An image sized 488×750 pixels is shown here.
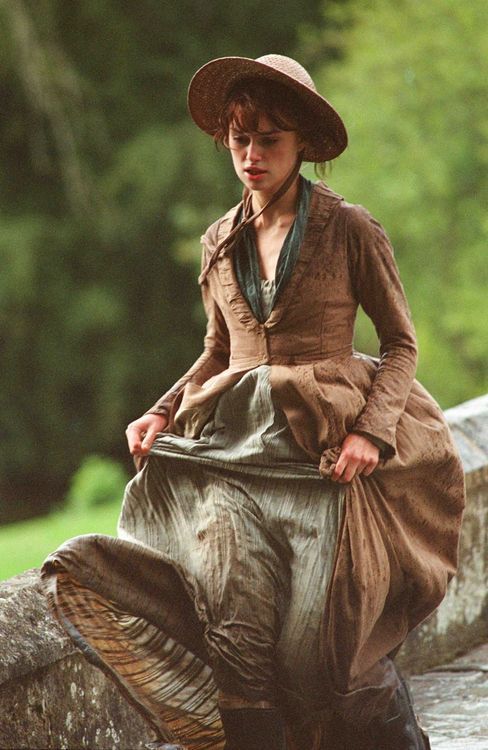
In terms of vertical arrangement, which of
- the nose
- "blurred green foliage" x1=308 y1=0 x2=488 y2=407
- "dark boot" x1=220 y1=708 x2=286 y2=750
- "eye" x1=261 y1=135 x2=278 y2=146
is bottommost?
"dark boot" x1=220 y1=708 x2=286 y2=750

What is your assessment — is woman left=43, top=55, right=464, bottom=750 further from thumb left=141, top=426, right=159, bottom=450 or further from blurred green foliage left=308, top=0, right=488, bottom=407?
blurred green foliage left=308, top=0, right=488, bottom=407

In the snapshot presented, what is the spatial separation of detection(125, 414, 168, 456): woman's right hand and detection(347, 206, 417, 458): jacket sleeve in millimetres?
500

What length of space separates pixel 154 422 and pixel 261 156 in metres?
0.68

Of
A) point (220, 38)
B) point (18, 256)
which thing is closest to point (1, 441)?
point (18, 256)

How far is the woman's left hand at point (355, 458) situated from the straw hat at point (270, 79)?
0.64 meters

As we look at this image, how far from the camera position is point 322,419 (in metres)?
2.91

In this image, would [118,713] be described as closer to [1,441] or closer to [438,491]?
[438,491]

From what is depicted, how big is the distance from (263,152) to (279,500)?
0.76 meters

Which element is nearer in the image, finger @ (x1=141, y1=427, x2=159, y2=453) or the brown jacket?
the brown jacket

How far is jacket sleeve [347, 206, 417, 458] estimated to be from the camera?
298cm

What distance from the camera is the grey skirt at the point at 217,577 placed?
2.86 meters

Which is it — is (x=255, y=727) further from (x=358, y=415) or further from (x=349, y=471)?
(x=358, y=415)

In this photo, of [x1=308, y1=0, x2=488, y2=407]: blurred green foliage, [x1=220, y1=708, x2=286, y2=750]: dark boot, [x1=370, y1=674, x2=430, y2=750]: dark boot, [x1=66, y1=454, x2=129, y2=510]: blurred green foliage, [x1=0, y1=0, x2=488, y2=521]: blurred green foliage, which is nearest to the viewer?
[x1=220, y1=708, x2=286, y2=750]: dark boot

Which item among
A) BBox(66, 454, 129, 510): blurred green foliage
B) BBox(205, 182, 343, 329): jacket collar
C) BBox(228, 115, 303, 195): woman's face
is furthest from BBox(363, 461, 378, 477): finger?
BBox(66, 454, 129, 510): blurred green foliage
